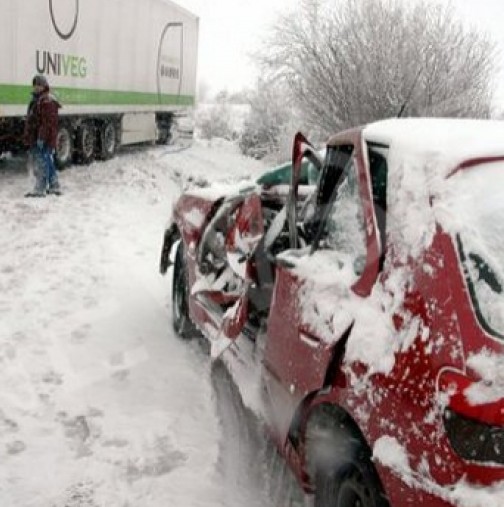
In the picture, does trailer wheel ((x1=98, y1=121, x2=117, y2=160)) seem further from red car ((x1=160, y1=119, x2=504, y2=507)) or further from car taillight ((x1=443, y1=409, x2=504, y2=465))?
car taillight ((x1=443, y1=409, x2=504, y2=465))

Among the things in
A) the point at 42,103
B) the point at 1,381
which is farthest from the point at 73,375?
the point at 42,103

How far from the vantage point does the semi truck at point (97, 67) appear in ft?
44.1

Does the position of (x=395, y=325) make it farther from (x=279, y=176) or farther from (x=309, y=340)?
(x=279, y=176)

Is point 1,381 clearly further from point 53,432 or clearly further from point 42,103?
point 42,103

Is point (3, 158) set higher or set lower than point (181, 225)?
lower

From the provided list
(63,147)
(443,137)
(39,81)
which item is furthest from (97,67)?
(443,137)

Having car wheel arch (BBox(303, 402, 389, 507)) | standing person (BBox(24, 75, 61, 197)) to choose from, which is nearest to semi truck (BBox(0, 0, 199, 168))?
standing person (BBox(24, 75, 61, 197))

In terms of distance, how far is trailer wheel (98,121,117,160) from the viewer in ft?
61.8

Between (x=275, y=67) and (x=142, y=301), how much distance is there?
88.9 feet

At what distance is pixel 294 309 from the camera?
3.23 meters

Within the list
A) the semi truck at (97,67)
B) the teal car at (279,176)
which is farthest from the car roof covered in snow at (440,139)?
the semi truck at (97,67)

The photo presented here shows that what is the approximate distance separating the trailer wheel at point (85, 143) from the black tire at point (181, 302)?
1191 centimetres

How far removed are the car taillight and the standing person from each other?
10873mm

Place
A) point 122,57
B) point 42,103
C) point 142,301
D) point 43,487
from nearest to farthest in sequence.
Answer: point 43,487, point 142,301, point 42,103, point 122,57
